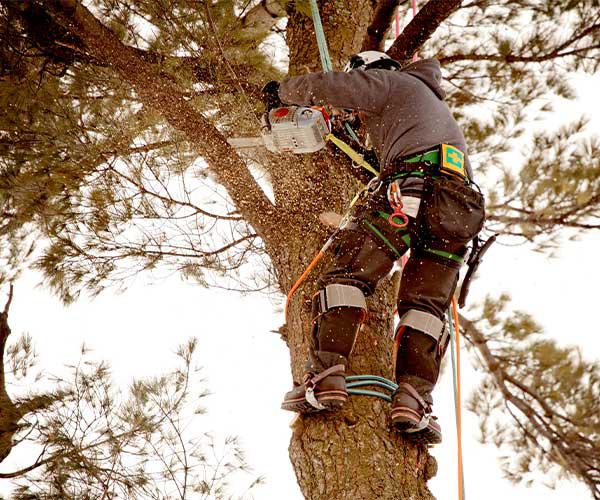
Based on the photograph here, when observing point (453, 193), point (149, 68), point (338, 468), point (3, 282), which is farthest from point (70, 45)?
point (338, 468)

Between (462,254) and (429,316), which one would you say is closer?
(429,316)

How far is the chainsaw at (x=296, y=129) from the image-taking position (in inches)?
88.7

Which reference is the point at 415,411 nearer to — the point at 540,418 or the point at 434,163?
the point at 434,163

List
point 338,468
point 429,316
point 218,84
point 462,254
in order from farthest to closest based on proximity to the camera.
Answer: point 218,84 < point 462,254 < point 429,316 < point 338,468

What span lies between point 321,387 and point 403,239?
573 mm

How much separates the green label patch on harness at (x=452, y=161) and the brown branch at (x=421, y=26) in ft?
2.57

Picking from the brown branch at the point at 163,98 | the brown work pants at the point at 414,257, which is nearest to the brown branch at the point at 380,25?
the brown branch at the point at 163,98

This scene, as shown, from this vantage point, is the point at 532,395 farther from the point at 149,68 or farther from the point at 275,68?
the point at 149,68

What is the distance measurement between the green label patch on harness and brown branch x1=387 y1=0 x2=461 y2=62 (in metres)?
0.78

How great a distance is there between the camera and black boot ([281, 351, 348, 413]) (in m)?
1.83

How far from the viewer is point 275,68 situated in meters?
3.25

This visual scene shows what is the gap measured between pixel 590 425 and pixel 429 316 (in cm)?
162

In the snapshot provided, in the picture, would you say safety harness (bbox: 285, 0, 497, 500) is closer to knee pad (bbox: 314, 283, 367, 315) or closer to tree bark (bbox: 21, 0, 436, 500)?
tree bark (bbox: 21, 0, 436, 500)

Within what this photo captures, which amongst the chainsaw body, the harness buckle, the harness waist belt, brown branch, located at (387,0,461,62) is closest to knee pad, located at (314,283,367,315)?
the harness buckle
